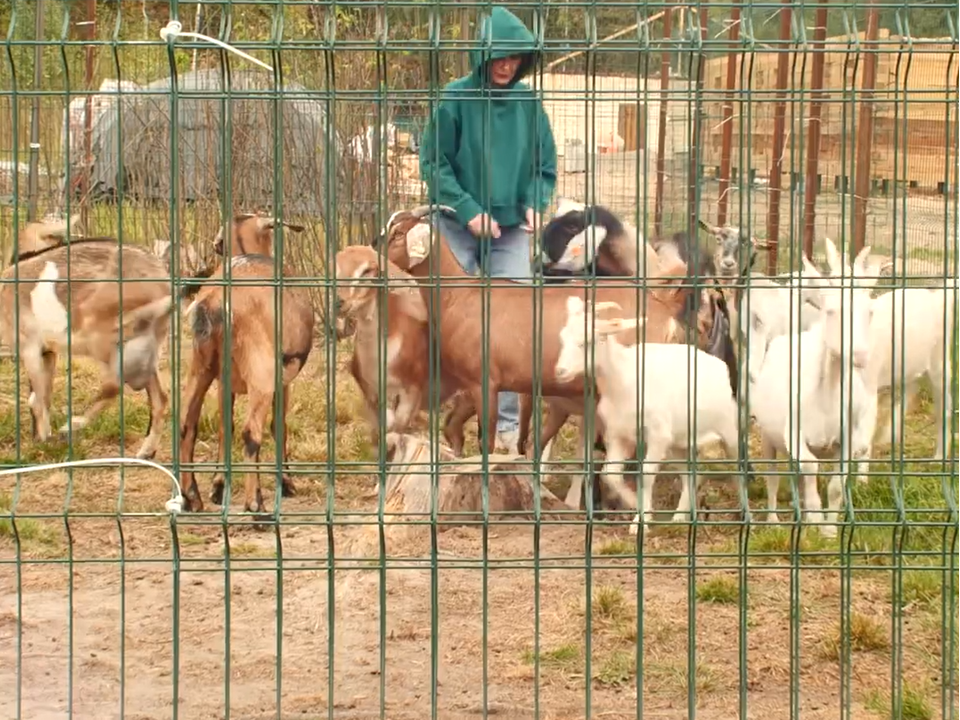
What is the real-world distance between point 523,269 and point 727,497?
5.68ft

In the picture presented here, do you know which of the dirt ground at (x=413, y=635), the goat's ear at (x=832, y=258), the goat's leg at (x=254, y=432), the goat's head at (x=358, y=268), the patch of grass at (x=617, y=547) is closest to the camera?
the dirt ground at (x=413, y=635)

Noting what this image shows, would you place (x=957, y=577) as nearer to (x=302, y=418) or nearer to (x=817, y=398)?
(x=817, y=398)

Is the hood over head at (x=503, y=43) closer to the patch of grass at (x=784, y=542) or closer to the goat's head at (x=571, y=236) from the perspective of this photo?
the goat's head at (x=571, y=236)

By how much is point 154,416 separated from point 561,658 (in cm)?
433

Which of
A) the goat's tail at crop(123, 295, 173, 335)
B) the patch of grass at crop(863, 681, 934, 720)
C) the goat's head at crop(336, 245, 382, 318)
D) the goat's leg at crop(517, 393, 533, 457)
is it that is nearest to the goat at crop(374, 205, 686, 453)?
the goat's head at crop(336, 245, 382, 318)

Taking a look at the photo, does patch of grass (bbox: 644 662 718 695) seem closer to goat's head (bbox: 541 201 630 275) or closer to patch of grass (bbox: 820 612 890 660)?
patch of grass (bbox: 820 612 890 660)

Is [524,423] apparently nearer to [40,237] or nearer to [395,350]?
[395,350]

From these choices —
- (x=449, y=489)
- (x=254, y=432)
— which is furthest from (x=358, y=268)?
(x=449, y=489)

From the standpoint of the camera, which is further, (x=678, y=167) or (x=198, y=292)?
(x=678, y=167)

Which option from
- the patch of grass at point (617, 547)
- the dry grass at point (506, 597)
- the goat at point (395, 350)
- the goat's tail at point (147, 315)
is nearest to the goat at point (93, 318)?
the goat's tail at point (147, 315)

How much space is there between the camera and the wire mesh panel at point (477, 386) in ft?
15.6

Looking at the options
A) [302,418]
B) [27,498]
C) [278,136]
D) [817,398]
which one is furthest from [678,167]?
[278,136]

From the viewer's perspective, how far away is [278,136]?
4551 mm

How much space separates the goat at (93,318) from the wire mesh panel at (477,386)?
3cm
